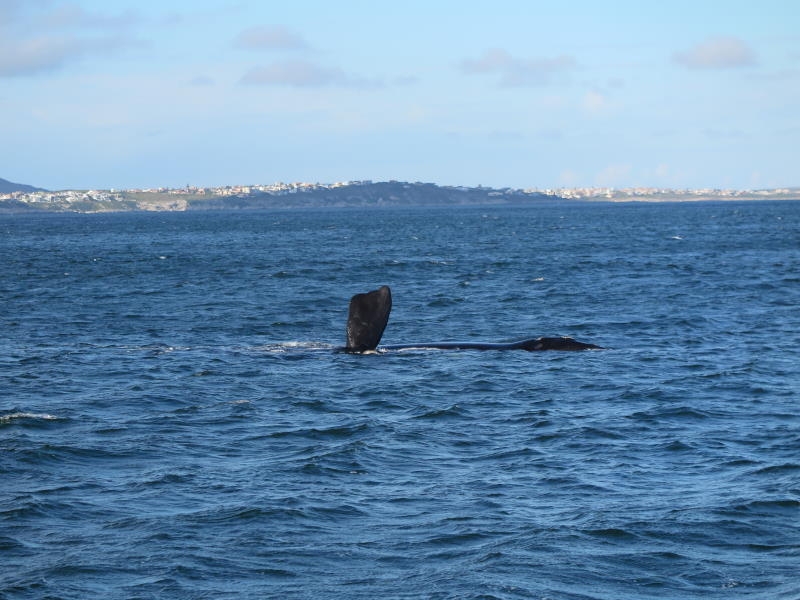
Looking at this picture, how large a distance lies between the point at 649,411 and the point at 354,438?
6098 mm

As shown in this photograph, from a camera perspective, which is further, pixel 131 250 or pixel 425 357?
pixel 131 250

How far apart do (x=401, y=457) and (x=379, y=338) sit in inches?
495

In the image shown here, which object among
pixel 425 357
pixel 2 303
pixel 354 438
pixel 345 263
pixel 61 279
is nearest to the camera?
pixel 354 438

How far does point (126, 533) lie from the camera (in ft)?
47.8

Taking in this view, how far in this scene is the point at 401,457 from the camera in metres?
18.9

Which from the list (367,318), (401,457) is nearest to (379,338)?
(367,318)

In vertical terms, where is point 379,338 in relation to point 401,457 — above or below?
above

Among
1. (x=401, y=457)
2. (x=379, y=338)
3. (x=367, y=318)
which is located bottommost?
(x=401, y=457)

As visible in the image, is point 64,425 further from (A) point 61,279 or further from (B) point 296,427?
(A) point 61,279

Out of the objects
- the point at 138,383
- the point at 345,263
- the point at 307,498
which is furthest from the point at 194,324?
the point at 345,263

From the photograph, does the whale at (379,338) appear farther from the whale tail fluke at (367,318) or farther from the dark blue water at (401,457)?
the dark blue water at (401,457)

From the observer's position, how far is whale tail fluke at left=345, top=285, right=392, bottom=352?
29953mm

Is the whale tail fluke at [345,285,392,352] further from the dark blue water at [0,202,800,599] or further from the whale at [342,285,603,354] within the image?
the dark blue water at [0,202,800,599]

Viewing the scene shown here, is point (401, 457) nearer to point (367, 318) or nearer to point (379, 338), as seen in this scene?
point (367, 318)
